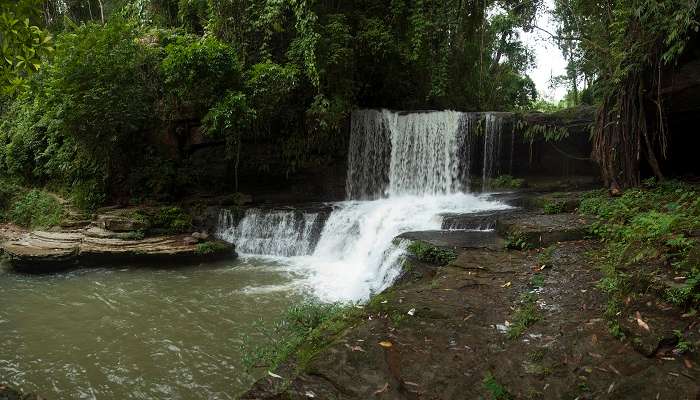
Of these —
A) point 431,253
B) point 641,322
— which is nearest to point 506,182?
point 431,253

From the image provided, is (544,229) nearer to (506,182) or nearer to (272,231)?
(506,182)

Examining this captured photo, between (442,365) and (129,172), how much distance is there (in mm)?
11580

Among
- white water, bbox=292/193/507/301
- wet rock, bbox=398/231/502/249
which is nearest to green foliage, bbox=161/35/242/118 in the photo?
white water, bbox=292/193/507/301

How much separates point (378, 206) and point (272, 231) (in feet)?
8.88

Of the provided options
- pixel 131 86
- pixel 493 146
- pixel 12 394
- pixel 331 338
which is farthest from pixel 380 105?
pixel 12 394

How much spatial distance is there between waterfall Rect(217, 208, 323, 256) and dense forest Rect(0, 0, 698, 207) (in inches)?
77.1

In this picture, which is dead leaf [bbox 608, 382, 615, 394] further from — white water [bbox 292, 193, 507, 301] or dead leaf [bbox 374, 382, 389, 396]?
white water [bbox 292, 193, 507, 301]

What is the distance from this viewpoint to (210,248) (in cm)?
1018

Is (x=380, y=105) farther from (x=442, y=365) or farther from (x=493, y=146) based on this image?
(x=442, y=365)

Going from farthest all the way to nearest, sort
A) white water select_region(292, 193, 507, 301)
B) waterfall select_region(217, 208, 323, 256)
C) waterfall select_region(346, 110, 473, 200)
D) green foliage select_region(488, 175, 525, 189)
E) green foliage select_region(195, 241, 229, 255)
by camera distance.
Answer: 1. waterfall select_region(346, 110, 473, 200)
2. green foliage select_region(488, 175, 525, 189)
3. waterfall select_region(217, 208, 323, 256)
4. green foliage select_region(195, 241, 229, 255)
5. white water select_region(292, 193, 507, 301)

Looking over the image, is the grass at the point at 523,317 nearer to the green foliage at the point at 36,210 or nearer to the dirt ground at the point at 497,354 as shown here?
the dirt ground at the point at 497,354

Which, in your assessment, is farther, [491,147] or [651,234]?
[491,147]

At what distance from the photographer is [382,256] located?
811 cm

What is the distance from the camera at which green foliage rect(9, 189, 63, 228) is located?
461 inches
